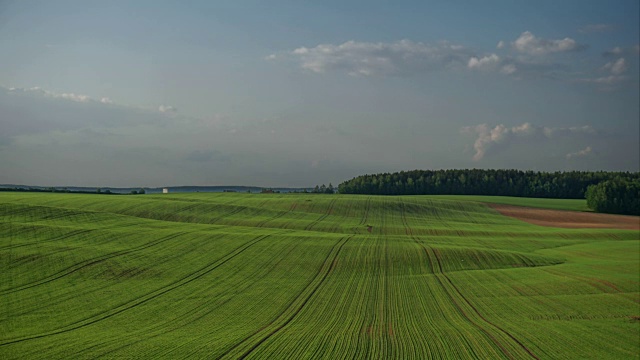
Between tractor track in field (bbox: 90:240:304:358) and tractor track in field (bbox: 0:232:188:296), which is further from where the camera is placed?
tractor track in field (bbox: 0:232:188:296)

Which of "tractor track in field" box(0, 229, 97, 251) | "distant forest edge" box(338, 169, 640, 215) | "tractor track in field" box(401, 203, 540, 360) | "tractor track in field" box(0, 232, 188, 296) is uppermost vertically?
"distant forest edge" box(338, 169, 640, 215)

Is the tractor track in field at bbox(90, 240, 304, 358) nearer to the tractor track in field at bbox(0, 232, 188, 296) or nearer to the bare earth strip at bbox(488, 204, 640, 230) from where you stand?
the tractor track in field at bbox(0, 232, 188, 296)

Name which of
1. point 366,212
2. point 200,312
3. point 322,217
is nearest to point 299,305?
point 200,312

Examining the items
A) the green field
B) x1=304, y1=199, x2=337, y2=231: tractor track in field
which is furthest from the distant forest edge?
the green field

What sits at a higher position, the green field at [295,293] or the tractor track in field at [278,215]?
the tractor track in field at [278,215]

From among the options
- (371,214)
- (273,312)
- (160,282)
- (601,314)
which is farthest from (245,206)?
(601,314)

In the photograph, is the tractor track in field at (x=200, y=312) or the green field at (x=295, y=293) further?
the green field at (x=295, y=293)

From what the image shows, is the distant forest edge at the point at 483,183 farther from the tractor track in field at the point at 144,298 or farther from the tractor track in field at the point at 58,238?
the tractor track in field at the point at 58,238

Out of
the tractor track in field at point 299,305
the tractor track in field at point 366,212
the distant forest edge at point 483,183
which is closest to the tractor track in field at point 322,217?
the tractor track in field at point 366,212
